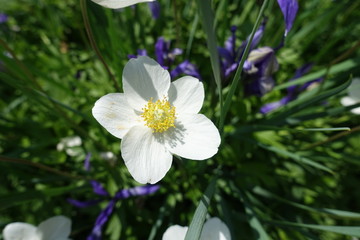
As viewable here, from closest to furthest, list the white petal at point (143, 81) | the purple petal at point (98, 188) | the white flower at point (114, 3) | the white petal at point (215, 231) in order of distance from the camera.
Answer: the white flower at point (114, 3)
the white petal at point (143, 81)
the white petal at point (215, 231)
the purple petal at point (98, 188)

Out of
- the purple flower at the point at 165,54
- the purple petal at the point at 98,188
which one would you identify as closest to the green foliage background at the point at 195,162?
the purple petal at the point at 98,188

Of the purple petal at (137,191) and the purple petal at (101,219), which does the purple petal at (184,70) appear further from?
the purple petal at (101,219)

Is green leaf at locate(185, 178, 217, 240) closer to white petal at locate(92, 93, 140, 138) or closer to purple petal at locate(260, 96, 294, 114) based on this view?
white petal at locate(92, 93, 140, 138)

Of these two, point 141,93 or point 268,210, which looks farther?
point 268,210

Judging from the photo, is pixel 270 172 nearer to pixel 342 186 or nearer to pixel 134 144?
pixel 342 186

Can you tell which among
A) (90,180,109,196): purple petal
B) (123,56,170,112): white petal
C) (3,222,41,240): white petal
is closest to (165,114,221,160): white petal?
(123,56,170,112): white petal

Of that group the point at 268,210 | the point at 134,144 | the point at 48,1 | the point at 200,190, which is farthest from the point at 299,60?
the point at 48,1
